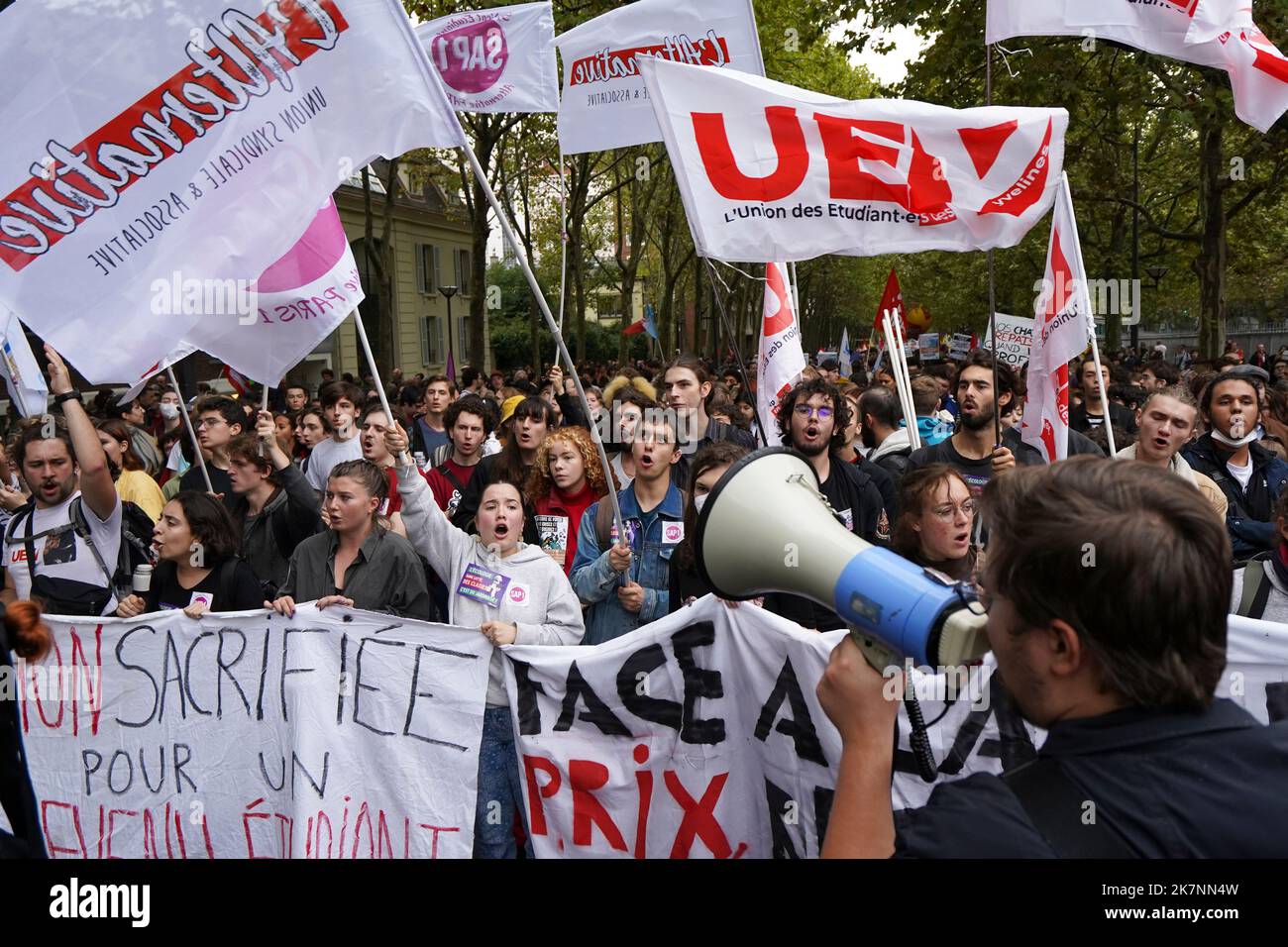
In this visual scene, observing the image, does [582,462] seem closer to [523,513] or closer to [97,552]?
[523,513]

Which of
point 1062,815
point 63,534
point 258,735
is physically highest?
point 1062,815

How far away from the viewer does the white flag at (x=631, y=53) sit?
7.30m

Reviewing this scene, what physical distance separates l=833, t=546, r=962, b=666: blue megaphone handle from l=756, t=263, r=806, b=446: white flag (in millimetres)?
4654

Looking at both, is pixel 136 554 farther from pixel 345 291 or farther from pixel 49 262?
pixel 49 262

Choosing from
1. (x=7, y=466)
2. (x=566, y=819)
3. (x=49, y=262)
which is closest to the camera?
(x=49, y=262)

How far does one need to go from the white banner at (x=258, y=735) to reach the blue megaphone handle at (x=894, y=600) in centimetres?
228

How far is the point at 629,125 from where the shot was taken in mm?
8344

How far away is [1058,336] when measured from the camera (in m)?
5.30

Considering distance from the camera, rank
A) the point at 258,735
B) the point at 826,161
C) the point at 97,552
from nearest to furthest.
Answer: the point at 258,735 < the point at 97,552 < the point at 826,161

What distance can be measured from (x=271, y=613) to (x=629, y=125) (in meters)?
5.58

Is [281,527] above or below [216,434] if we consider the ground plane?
below

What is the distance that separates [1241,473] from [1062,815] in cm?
496

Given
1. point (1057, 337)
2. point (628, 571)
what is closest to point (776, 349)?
point (1057, 337)
